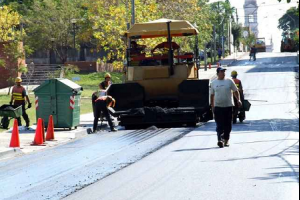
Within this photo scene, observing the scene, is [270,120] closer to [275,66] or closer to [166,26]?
[166,26]

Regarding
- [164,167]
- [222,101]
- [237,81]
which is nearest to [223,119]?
[222,101]

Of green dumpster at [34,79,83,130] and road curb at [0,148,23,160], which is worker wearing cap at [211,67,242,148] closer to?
road curb at [0,148,23,160]

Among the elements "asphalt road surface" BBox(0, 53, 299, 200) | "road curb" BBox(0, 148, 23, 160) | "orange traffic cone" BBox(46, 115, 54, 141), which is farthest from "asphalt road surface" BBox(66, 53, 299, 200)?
"orange traffic cone" BBox(46, 115, 54, 141)

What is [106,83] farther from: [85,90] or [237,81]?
[85,90]

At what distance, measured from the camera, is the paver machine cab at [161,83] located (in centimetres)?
2564

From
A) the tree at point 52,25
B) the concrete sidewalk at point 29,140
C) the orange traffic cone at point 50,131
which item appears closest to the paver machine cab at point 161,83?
the concrete sidewalk at point 29,140

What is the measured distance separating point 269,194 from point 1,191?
4.29 meters

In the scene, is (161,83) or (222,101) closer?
(222,101)

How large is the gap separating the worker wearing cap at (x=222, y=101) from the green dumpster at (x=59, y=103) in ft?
29.7

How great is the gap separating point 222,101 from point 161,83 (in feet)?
29.8

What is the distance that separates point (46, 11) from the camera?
70.1 m

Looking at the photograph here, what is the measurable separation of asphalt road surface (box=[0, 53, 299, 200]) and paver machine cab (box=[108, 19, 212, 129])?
108 centimetres

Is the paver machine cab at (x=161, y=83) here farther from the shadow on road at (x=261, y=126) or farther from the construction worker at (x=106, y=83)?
the shadow on road at (x=261, y=126)

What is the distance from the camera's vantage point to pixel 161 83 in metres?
26.7
